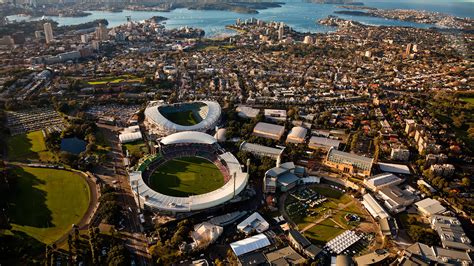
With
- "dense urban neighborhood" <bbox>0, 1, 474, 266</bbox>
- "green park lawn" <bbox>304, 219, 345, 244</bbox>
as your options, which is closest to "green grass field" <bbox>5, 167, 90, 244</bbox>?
"dense urban neighborhood" <bbox>0, 1, 474, 266</bbox>

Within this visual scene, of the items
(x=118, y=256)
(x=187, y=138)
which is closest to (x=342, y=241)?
(x=118, y=256)

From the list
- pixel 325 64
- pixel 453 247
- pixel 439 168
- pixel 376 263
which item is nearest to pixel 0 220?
pixel 376 263

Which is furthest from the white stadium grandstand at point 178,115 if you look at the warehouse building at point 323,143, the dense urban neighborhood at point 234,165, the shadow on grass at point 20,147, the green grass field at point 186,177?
the shadow on grass at point 20,147

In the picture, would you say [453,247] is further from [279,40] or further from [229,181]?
[279,40]

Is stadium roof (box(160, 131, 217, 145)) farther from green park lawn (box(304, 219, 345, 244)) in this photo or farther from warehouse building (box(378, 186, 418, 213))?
warehouse building (box(378, 186, 418, 213))

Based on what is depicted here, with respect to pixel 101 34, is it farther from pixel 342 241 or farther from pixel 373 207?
pixel 342 241

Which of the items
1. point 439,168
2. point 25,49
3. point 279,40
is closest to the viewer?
point 439,168

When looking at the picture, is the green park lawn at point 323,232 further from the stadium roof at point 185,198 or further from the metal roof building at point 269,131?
the metal roof building at point 269,131
